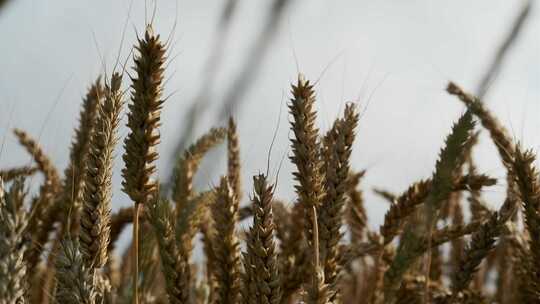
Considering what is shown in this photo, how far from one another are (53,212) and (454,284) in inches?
51.7

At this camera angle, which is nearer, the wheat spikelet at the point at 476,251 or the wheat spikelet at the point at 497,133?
A: the wheat spikelet at the point at 476,251

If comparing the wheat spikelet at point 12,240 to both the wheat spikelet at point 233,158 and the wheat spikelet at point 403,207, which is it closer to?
the wheat spikelet at point 403,207

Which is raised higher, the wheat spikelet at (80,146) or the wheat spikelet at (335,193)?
the wheat spikelet at (80,146)

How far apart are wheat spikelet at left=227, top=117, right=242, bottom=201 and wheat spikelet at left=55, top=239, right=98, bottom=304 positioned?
4.51ft

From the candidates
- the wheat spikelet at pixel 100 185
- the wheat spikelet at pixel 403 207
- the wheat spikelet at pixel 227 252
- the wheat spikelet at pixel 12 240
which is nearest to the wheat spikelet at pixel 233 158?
the wheat spikelet at pixel 403 207

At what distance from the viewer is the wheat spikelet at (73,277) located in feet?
4.05

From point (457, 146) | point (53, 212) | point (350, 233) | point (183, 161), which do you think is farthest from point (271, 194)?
point (350, 233)

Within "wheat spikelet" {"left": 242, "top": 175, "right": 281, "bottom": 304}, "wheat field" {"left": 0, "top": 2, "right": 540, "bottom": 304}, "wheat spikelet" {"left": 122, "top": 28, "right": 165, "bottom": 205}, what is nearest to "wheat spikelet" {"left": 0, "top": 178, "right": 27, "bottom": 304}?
"wheat field" {"left": 0, "top": 2, "right": 540, "bottom": 304}

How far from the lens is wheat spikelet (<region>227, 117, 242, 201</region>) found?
270 centimetres

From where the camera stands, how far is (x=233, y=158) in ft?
9.13

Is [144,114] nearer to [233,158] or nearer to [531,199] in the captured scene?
[531,199]

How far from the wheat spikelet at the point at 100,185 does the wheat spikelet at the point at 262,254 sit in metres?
0.28

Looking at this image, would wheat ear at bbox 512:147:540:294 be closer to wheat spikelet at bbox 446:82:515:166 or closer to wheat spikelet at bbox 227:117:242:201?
wheat spikelet at bbox 446:82:515:166

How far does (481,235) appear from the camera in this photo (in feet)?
6.78
